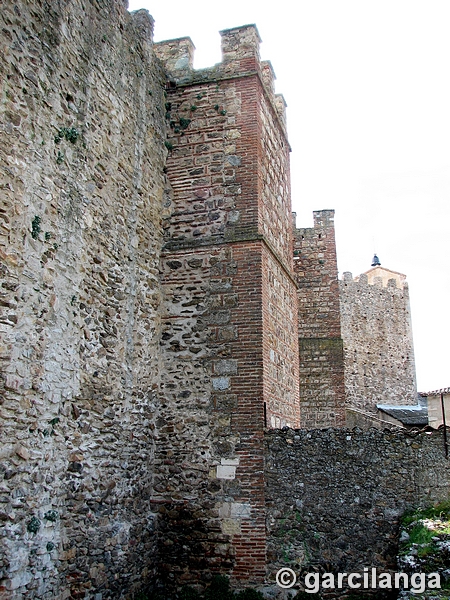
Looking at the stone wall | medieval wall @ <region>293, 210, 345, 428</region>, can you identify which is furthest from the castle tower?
medieval wall @ <region>293, 210, 345, 428</region>

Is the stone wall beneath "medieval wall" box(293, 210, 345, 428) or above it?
beneath

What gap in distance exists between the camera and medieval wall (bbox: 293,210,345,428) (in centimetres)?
1360

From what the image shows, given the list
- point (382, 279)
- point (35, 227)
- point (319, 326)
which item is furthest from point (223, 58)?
point (382, 279)

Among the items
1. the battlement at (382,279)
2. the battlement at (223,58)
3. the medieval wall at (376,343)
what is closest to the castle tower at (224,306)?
the battlement at (223,58)

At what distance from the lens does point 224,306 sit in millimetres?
8609

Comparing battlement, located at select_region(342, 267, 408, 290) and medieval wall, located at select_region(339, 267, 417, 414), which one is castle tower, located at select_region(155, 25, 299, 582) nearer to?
medieval wall, located at select_region(339, 267, 417, 414)

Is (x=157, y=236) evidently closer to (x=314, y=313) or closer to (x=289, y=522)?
(x=289, y=522)

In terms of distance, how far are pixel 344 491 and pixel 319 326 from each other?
681cm

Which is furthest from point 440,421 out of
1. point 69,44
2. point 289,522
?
point 69,44

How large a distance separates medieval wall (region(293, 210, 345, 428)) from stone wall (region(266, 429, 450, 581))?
560cm

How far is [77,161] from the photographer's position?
274 inches

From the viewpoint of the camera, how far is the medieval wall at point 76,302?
18.7ft

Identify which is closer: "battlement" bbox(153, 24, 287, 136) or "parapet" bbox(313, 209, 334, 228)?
"battlement" bbox(153, 24, 287, 136)

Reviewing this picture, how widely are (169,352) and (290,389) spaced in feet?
7.82
